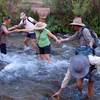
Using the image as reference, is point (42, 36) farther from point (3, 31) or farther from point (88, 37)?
point (88, 37)

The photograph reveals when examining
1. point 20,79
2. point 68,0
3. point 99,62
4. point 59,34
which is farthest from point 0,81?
point 68,0

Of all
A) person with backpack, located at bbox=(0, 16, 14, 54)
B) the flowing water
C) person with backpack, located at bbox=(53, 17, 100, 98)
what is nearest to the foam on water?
the flowing water

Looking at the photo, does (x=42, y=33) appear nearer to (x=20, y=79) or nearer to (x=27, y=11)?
(x=20, y=79)

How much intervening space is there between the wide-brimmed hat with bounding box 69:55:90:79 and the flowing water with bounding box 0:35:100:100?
0.66 m

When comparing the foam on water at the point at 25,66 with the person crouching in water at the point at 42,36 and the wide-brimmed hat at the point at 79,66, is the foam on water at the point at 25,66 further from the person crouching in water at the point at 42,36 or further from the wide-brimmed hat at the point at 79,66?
the wide-brimmed hat at the point at 79,66

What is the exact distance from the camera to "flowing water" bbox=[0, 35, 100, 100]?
374 inches

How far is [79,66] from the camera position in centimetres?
833

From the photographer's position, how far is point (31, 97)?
367 inches

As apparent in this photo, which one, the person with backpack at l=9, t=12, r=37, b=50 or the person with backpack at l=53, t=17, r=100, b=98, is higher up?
the person with backpack at l=53, t=17, r=100, b=98

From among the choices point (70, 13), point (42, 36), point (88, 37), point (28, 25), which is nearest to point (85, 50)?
point (88, 37)

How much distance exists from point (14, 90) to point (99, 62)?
8.55 feet

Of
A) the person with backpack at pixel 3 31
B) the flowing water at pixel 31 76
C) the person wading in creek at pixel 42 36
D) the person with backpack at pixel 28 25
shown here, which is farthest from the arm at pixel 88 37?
the person with backpack at pixel 28 25

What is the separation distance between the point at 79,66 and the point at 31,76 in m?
3.09

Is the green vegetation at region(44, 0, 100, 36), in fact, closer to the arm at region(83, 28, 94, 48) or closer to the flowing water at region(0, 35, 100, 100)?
the flowing water at region(0, 35, 100, 100)
